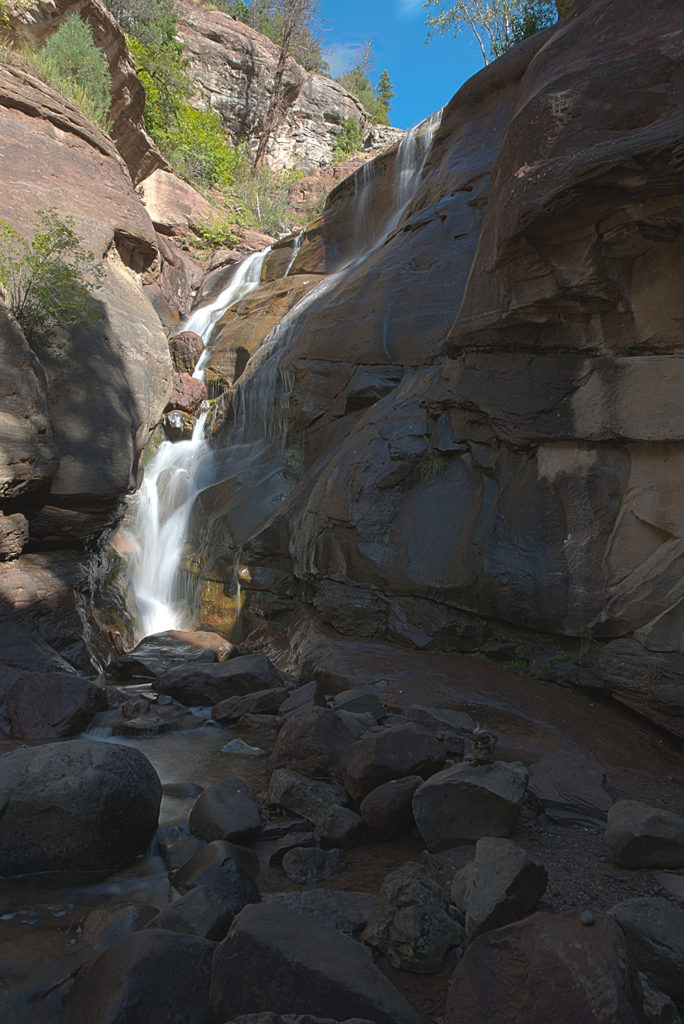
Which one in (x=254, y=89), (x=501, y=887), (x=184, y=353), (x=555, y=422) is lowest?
(x=501, y=887)

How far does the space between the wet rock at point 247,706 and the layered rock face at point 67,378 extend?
2006mm

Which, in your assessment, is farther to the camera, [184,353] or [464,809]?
[184,353]

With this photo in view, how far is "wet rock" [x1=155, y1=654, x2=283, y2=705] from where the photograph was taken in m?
6.83

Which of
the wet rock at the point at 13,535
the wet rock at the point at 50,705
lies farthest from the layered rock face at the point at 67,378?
Answer: the wet rock at the point at 50,705

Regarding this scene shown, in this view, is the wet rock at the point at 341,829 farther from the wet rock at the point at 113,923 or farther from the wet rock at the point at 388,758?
the wet rock at the point at 113,923

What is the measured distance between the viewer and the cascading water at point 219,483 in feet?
32.6

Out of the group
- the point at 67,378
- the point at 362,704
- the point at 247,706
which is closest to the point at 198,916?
the point at 362,704

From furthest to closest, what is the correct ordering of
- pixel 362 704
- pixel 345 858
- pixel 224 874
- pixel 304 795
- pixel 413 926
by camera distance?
pixel 362 704
pixel 304 795
pixel 345 858
pixel 224 874
pixel 413 926

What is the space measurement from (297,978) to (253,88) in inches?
1291

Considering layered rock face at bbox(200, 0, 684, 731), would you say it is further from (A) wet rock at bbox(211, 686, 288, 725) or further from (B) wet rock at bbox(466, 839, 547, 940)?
(B) wet rock at bbox(466, 839, 547, 940)

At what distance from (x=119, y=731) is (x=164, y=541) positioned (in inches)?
202

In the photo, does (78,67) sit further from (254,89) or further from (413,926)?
(254,89)

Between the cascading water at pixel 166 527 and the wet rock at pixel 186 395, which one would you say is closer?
the cascading water at pixel 166 527

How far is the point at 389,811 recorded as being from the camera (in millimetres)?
3943
